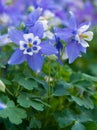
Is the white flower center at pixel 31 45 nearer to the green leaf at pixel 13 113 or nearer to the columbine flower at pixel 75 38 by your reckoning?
the columbine flower at pixel 75 38

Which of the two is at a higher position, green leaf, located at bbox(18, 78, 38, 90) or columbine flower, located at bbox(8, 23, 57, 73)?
columbine flower, located at bbox(8, 23, 57, 73)

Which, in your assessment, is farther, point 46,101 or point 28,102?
point 46,101

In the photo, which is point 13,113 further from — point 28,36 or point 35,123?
point 28,36

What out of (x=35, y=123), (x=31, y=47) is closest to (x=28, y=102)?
(x=35, y=123)

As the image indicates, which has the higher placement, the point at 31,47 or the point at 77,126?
the point at 31,47

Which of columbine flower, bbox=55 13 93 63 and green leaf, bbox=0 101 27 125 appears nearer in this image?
green leaf, bbox=0 101 27 125

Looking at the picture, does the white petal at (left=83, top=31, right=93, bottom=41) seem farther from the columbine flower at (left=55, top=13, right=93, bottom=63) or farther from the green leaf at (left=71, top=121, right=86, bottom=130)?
the green leaf at (left=71, top=121, right=86, bottom=130)

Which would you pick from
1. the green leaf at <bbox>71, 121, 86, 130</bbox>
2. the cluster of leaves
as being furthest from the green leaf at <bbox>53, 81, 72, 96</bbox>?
the green leaf at <bbox>71, 121, 86, 130</bbox>
